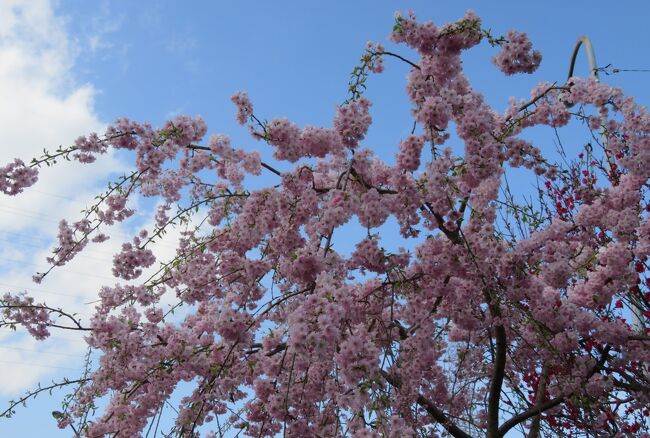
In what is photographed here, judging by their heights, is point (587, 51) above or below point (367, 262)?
above

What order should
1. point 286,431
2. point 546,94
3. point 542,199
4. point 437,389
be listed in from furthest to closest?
point 542,199, point 437,389, point 546,94, point 286,431

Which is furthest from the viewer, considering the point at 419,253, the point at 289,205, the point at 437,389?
the point at 437,389

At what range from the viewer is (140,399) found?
15.9ft

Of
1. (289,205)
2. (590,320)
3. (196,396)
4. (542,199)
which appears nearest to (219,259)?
(289,205)

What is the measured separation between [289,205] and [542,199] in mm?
5852

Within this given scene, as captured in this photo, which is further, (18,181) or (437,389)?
(437,389)

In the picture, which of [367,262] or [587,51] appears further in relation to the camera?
[587,51]

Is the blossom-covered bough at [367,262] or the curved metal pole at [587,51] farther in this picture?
the curved metal pole at [587,51]

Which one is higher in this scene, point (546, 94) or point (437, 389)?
point (546, 94)

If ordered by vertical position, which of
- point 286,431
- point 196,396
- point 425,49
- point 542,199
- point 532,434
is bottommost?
point 286,431

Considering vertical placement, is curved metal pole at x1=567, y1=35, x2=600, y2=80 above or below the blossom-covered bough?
above

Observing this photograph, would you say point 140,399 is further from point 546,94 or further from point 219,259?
point 546,94

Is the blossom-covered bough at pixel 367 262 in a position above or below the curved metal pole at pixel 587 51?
below

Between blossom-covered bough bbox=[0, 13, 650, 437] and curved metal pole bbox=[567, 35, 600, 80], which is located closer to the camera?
blossom-covered bough bbox=[0, 13, 650, 437]
